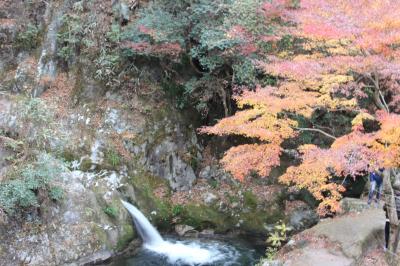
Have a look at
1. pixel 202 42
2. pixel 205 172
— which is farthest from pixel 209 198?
pixel 202 42

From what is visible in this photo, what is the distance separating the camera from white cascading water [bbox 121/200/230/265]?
1093 cm

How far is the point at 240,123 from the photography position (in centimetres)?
959

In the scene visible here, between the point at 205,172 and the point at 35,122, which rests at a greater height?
the point at 35,122

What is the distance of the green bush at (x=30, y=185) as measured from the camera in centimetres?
920

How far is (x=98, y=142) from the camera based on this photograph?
13164 mm

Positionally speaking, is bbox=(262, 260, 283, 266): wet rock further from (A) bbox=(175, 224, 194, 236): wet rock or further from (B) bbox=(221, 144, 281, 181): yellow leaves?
(A) bbox=(175, 224, 194, 236): wet rock

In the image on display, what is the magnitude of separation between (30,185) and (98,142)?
151 inches

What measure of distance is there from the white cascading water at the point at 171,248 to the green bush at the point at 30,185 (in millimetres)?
2636

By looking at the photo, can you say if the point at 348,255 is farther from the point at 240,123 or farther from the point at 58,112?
the point at 58,112

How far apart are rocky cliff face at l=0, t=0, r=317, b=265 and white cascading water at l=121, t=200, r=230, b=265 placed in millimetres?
425

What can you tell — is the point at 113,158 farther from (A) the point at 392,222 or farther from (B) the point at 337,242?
(A) the point at 392,222

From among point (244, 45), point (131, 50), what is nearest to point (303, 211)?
point (244, 45)

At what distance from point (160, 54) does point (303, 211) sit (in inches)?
276

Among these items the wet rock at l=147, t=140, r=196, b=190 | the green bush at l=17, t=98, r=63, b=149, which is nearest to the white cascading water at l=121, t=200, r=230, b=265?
the wet rock at l=147, t=140, r=196, b=190
